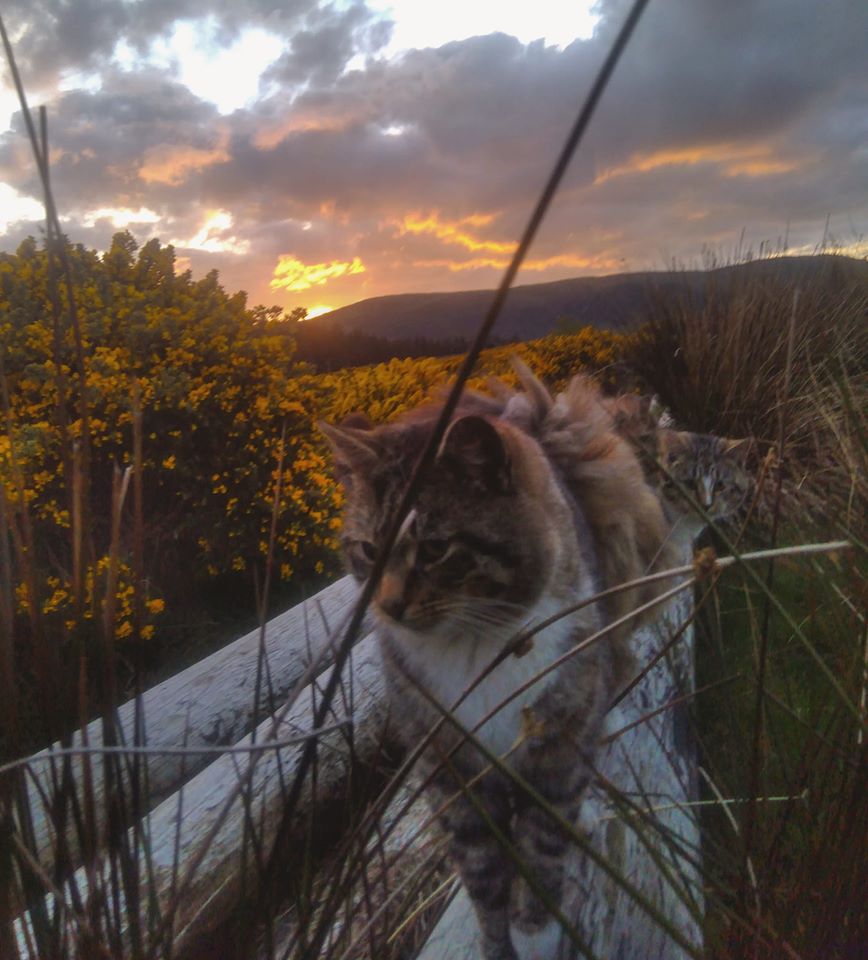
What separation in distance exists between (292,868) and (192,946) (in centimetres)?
31

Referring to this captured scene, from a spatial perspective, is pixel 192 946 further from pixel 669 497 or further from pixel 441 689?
pixel 669 497

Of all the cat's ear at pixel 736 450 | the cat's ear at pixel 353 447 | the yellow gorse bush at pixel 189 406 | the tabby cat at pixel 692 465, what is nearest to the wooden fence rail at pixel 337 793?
the cat's ear at pixel 353 447

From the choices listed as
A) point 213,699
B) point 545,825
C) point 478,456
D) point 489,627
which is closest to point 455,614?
point 489,627

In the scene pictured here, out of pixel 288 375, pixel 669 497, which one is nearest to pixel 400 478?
pixel 669 497

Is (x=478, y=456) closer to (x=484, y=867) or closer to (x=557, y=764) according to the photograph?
(x=557, y=764)

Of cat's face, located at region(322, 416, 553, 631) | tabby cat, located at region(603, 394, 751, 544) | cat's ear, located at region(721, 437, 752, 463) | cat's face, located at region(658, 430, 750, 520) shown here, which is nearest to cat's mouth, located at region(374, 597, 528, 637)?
cat's face, located at region(322, 416, 553, 631)

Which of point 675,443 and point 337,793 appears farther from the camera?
point 675,443

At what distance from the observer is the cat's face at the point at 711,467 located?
3.28m

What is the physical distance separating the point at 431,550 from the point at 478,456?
22 cm

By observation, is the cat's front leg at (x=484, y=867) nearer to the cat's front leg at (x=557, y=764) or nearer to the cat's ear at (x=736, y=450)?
the cat's front leg at (x=557, y=764)

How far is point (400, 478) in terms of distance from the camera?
1.50 meters

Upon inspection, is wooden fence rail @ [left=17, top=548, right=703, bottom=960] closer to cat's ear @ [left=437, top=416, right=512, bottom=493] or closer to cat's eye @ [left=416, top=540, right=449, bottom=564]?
cat's eye @ [left=416, top=540, right=449, bottom=564]

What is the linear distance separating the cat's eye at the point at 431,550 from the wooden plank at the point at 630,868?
1.52 feet

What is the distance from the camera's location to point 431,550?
149 cm
